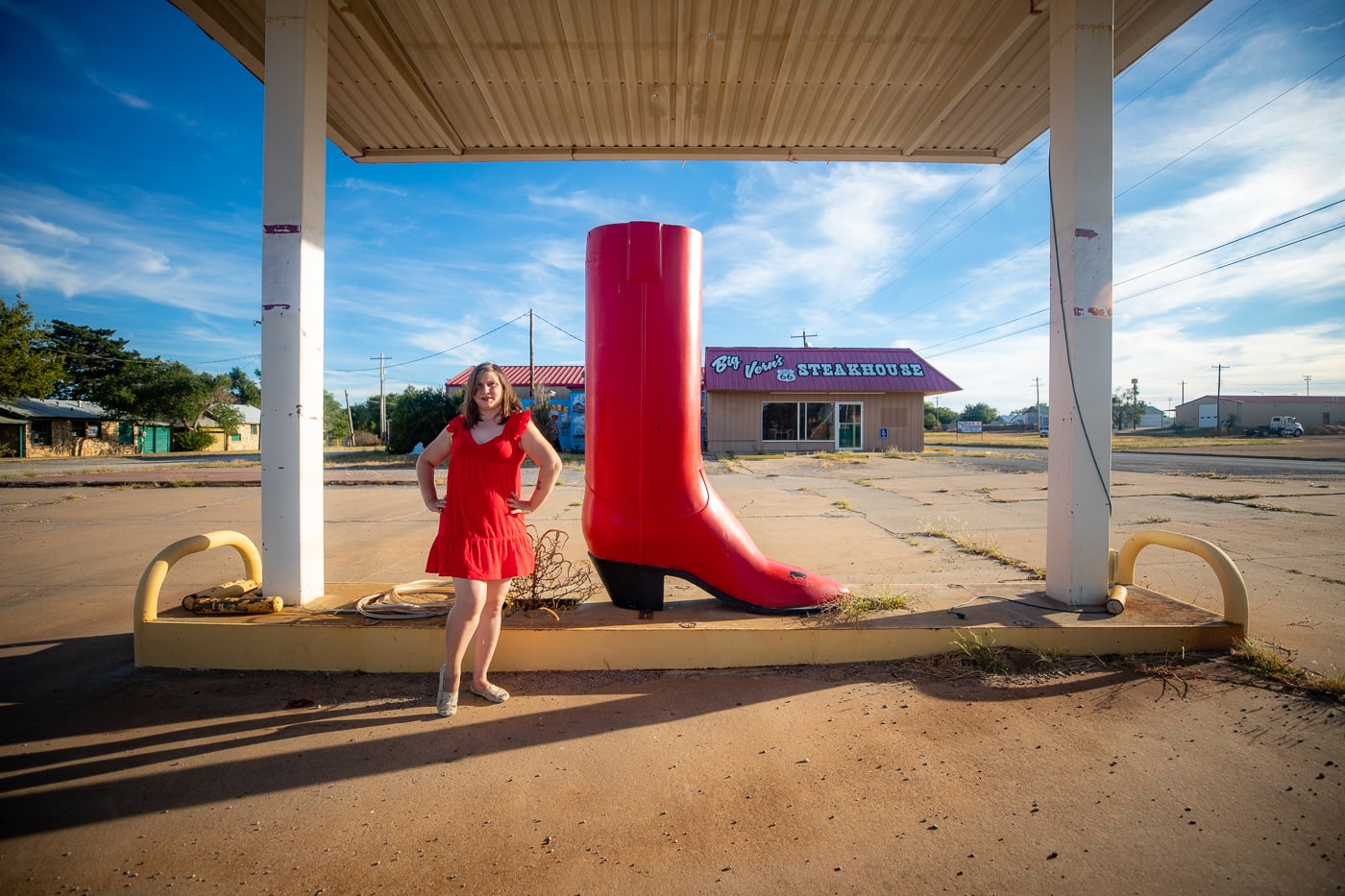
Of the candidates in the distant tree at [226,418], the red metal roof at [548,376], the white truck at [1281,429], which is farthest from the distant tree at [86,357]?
the white truck at [1281,429]

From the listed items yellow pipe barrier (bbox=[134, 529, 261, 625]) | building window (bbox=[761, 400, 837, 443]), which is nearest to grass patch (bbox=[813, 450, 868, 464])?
building window (bbox=[761, 400, 837, 443])

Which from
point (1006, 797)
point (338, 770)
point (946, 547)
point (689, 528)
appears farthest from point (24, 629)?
point (946, 547)

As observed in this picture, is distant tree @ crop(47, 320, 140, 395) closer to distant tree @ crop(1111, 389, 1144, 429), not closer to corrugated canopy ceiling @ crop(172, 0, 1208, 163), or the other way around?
corrugated canopy ceiling @ crop(172, 0, 1208, 163)

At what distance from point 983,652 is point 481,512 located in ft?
8.75

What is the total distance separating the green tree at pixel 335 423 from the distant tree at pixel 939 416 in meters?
82.9

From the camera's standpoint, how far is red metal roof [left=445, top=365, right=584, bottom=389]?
30062 millimetres

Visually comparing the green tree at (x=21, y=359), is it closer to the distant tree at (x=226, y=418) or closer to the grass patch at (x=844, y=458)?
the distant tree at (x=226, y=418)

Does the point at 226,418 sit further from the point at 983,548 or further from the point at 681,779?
the point at 681,779

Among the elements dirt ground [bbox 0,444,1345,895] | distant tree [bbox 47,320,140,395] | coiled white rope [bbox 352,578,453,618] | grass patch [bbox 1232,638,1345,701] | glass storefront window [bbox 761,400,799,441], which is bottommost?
dirt ground [bbox 0,444,1345,895]

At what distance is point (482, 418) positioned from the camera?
113 inches

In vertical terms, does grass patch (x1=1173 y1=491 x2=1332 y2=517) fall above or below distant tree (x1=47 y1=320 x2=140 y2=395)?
below

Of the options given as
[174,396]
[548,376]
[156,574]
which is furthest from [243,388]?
[156,574]

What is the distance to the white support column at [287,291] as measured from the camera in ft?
10.7

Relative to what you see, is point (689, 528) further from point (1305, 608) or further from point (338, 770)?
point (1305, 608)
